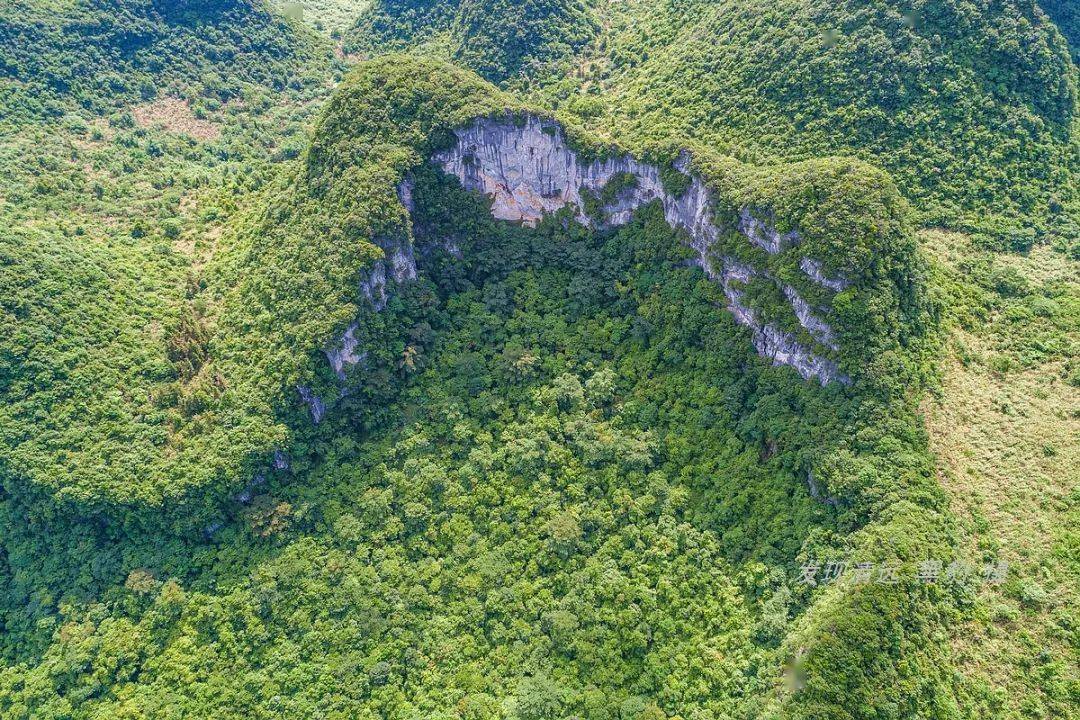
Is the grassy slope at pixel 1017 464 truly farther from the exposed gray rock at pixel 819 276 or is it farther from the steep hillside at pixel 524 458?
the exposed gray rock at pixel 819 276

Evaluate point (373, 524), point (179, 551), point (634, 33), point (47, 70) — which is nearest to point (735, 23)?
point (634, 33)

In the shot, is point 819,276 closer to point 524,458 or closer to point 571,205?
point 571,205

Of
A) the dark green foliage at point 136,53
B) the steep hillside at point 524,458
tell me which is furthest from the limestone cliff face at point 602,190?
the dark green foliage at point 136,53

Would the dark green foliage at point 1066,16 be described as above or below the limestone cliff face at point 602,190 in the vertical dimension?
above

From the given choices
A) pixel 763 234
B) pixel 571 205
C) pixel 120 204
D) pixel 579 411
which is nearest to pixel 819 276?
pixel 763 234

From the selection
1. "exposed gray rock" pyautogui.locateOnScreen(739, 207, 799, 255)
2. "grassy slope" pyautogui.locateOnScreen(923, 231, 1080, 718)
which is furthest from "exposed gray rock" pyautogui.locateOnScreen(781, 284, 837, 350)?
"grassy slope" pyautogui.locateOnScreen(923, 231, 1080, 718)

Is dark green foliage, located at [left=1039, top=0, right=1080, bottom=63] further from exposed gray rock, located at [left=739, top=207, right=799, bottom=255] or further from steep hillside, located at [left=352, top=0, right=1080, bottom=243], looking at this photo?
exposed gray rock, located at [left=739, top=207, right=799, bottom=255]
